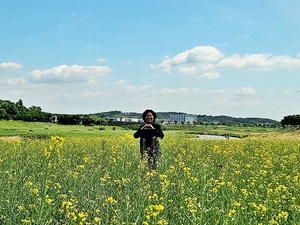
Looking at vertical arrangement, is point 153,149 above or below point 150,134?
below

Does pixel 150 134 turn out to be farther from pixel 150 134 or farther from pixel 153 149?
pixel 153 149

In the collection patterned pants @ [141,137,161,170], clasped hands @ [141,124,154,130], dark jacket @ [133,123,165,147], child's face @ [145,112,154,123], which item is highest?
child's face @ [145,112,154,123]

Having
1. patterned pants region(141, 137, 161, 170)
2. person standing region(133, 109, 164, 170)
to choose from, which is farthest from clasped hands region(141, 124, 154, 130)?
patterned pants region(141, 137, 161, 170)

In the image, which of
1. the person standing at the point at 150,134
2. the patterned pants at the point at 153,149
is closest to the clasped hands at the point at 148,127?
the person standing at the point at 150,134

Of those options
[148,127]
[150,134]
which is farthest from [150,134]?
[148,127]

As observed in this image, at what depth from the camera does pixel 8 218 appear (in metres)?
3.65

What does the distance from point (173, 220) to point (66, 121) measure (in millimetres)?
73832

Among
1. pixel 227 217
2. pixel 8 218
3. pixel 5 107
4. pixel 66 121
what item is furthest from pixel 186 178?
pixel 5 107

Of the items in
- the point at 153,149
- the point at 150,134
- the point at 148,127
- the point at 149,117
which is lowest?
the point at 153,149

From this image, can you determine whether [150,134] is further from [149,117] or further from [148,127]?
[149,117]

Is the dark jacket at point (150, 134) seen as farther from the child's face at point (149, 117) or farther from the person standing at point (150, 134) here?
the child's face at point (149, 117)

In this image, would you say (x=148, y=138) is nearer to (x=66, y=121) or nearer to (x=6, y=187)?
(x=6, y=187)

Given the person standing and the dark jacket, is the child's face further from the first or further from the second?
the dark jacket

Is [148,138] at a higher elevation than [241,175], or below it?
higher
